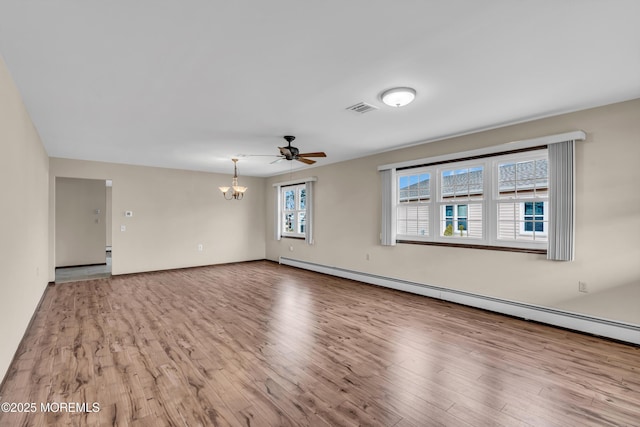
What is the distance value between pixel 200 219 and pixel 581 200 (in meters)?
7.52

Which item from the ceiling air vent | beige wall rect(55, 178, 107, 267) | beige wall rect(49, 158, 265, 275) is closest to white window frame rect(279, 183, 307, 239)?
→ beige wall rect(49, 158, 265, 275)

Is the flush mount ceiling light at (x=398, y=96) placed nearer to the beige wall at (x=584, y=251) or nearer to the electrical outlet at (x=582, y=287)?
the beige wall at (x=584, y=251)

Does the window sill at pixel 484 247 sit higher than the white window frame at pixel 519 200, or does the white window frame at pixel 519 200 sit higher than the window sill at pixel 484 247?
the white window frame at pixel 519 200

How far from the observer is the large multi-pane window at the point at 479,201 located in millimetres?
3844

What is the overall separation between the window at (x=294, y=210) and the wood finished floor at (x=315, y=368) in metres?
3.59

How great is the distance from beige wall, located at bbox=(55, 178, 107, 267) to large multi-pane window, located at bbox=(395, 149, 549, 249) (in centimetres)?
809

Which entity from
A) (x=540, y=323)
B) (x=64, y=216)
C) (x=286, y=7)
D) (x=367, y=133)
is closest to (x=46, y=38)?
(x=286, y=7)

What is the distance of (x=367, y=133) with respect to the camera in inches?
173

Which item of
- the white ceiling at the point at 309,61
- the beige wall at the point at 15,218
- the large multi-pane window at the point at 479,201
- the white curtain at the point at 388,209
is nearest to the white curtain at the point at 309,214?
the white curtain at the point at 388,209

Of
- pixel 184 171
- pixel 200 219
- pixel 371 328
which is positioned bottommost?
pixel 371 328

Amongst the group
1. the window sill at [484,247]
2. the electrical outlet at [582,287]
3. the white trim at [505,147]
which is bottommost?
the electrical outlet at [582,287]

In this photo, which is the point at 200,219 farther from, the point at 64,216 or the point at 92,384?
the point at 92,384

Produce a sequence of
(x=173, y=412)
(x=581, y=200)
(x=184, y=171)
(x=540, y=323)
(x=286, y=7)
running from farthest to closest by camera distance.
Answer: (x=184, y=171)
(x=540, y=323)
(x=581, y=200)
(x=173, y=412)
(x=286, y=7)

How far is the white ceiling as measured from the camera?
1796mm
